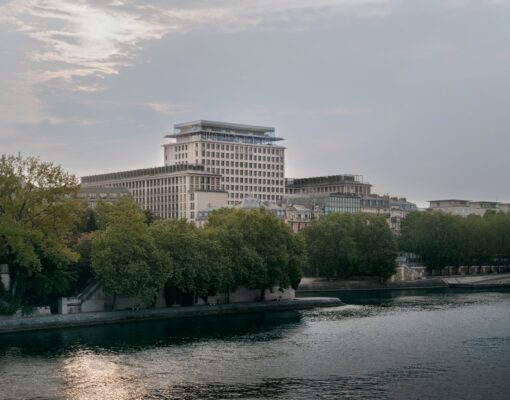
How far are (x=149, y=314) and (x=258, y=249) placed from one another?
22.8 meters

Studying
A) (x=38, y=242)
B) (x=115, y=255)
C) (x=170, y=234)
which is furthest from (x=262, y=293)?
(x=38, y=242)

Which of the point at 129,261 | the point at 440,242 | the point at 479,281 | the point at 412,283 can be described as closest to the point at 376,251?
the point at 412,283

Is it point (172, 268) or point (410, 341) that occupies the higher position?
point (172, 268)

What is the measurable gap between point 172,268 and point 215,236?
14.0 m

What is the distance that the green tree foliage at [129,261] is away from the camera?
103062 millimetres

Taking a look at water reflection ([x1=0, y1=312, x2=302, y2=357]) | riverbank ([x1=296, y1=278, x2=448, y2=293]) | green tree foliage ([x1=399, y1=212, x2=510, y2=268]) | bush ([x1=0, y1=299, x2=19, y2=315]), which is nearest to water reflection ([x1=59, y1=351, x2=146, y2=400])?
water reflection ([x1=0, y1=312, x2=302, y2=357])

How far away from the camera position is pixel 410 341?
87.0 meters

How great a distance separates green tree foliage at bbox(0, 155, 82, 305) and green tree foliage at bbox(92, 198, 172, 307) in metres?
3.68

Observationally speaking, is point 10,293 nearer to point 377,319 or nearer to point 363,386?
point 377,319

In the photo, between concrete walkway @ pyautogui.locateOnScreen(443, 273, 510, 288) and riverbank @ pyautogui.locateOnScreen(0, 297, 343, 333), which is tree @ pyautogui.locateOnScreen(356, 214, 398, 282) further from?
riverbank @ pyautogui.locateOnScreen(0, 297, 343, 333)

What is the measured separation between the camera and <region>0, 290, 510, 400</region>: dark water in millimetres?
63312

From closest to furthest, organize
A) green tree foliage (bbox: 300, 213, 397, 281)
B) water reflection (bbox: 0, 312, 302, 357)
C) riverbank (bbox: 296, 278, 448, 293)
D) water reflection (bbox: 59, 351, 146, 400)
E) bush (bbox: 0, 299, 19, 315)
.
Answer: water reflection (bbox: 59, 351, 146, 400) → water reflection (bbox: 0, 312, 302, 357) → bush (bbox: 0, 299, 19, 315) → riverbank (bbox: 296, 278, 448, 293) → green tree foliage (bbox: 300, 213, 397, 281)

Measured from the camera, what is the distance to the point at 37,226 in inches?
4023

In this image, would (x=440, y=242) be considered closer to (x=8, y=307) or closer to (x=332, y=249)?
(x=332, y=249)
